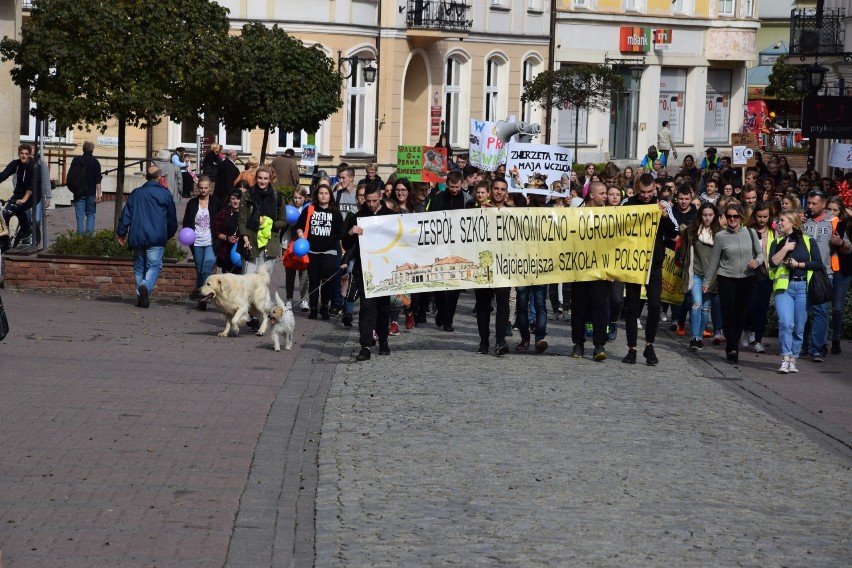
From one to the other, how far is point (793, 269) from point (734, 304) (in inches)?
27.7

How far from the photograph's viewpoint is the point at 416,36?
151ft

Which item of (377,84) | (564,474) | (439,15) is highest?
(439,15)

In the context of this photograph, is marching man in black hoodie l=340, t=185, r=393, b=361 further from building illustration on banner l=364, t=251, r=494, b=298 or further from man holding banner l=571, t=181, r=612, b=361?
man holding banner l=571, t=181, r=612, b=361

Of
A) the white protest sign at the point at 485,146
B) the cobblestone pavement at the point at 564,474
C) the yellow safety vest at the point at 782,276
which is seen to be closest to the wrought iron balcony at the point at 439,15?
the white protest sign at the point at 485,146

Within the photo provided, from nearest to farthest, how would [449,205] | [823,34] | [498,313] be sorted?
1. [498,313]
2. [449,205]
3. [823,34]

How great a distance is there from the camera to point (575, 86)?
45.9 metres

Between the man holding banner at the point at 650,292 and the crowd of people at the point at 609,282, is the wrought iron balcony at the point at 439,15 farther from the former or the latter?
the man holding banner at the point at 650,292

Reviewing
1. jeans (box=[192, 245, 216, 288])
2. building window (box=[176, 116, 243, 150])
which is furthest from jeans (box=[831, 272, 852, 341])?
building window (box=[176, 116, 243, 150])

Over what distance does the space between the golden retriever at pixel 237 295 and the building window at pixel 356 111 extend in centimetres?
2908

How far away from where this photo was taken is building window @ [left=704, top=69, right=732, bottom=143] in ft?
199

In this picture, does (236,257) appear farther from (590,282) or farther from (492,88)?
(492,88)

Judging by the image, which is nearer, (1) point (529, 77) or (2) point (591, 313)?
(2) point (591, 313)

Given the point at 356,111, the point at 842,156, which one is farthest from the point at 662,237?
the point at 356,111

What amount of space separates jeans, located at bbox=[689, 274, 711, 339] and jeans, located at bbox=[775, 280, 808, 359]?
133cm
